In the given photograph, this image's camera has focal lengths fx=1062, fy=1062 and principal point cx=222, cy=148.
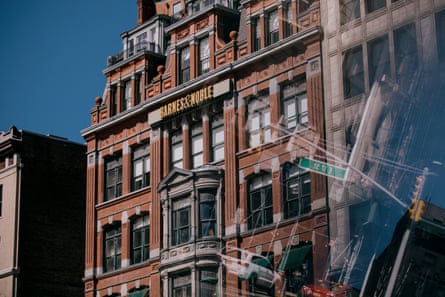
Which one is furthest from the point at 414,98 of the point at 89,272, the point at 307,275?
the point at 89,272

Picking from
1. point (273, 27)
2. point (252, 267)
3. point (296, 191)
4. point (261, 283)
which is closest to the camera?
point (296, 191)

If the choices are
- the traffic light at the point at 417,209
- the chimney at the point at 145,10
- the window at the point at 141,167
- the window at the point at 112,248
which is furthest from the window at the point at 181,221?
the chimney at the point at 145,10

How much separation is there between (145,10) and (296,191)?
19.7 meters

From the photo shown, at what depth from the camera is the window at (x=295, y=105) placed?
1970 inches

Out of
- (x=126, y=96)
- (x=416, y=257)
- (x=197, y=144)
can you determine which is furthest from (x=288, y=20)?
(x=416, y=257)

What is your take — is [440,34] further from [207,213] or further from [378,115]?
[207,213]

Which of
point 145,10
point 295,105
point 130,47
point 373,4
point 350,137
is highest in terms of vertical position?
point 145,10

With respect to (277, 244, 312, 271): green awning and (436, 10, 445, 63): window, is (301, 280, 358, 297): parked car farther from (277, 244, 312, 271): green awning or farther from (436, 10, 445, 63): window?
(436, 10, 445, 63): window

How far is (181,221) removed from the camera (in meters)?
54.4

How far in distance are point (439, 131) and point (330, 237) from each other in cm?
680

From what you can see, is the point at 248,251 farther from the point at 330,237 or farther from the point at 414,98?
the point at 414,98

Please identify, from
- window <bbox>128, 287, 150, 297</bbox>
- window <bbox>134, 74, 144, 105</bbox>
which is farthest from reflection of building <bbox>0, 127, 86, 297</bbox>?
window <bbox>128, 287, 150, 297</bbox>

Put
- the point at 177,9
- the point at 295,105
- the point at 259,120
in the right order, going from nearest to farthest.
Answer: the point at 295,105 → the point at 259,120 → the point at 177,9

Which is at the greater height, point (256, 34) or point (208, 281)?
point (256, 34)
